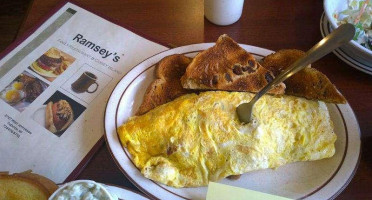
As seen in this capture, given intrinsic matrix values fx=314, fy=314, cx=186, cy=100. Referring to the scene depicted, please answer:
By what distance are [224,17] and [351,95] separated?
0.51 m

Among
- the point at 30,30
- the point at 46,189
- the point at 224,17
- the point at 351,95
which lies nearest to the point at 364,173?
the point at 351,95

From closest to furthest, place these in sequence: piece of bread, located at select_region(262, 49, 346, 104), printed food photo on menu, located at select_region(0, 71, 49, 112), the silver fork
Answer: the silver fork → piece of bread, located at select_region(262, 49, 346, 104) → printed food photo on menu, located at select_region(0, 71, 49, 112)

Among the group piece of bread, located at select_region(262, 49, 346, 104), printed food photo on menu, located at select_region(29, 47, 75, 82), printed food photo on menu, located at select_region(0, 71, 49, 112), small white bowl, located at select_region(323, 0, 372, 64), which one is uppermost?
Answer: small white bowl, located at select_region(323, 0, 372, 64)

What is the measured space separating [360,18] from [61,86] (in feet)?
3.65

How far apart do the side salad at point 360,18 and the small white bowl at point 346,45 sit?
1.0 inches

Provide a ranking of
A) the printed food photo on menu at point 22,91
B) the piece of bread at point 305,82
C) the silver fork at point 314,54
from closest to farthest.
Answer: the silver fork at point 314,54
the piece of bread at point 305,82
the printed food photo on menu at point 22,91

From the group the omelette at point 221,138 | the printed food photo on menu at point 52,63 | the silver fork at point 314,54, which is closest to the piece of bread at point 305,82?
the omelette at point 221,138

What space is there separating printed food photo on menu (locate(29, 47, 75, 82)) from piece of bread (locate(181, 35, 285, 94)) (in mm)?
477

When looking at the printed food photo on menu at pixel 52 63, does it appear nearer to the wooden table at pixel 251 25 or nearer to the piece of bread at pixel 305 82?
the wooden table at pixel 251 25

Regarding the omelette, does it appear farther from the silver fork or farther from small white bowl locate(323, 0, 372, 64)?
small white bowl locate(323, 0, 372, 64)

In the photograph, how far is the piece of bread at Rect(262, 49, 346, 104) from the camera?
90 cm

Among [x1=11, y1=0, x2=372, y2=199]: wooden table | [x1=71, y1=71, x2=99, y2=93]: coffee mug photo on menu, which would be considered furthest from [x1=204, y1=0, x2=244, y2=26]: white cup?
[x1=71, y1=71, x2=99, y2=93]: coffee mug photo on menu

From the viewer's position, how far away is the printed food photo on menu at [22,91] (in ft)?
3.44

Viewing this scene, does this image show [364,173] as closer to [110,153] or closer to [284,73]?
[284,73]
